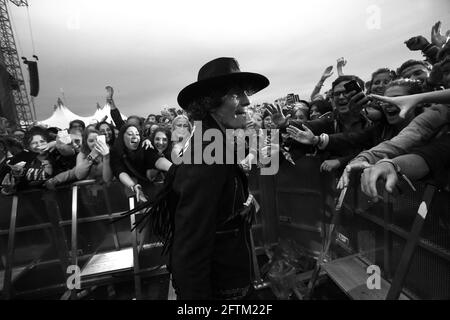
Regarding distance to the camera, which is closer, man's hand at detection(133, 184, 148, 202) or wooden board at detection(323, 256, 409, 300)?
wooden board at detection(323, 256, 409, 300)

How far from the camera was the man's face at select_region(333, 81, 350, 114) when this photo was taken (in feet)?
8.92

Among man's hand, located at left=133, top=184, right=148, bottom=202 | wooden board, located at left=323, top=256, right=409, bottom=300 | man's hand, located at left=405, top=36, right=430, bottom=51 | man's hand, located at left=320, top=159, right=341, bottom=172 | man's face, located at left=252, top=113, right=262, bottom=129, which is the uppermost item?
man's hand, located at left=405, top=36, right=430, bottom=51

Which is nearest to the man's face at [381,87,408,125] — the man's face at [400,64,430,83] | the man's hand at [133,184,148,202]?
the man's face at [400,64,430,83]

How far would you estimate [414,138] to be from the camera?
143cm

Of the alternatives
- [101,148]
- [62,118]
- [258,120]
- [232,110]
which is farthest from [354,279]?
[62,118]

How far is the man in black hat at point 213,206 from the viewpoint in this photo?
1243 mm

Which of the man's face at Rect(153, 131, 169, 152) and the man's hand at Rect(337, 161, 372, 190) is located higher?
the man's face at Rect(153, 131, 169, 152)

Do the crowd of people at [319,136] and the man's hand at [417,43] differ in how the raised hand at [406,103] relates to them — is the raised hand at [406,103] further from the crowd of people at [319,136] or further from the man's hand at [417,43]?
the man's hand at [417,43]

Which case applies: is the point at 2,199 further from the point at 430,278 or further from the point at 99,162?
the point at 430,278

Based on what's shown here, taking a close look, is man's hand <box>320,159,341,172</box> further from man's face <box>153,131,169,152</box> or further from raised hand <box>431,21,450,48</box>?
man's face <box>153,131,169,152</box>

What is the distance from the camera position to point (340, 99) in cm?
275

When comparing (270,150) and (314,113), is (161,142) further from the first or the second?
(314,113)

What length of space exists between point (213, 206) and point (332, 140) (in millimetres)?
1864
